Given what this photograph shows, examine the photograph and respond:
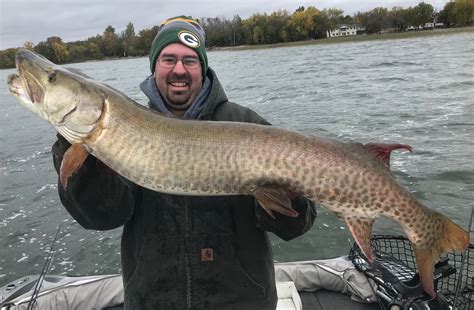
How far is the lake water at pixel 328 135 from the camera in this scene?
6344mm

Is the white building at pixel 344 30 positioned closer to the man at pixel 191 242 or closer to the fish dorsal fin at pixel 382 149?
the fish dorsal fin at pixel 382 149

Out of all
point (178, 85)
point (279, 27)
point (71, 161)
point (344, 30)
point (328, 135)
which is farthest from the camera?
point (344, 30)

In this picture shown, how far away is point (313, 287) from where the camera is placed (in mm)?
3910

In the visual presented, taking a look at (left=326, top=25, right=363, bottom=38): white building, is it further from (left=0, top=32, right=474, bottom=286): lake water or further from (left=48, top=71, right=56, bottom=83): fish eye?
(left=48, top=71, right=56, bottom=83): fish eye

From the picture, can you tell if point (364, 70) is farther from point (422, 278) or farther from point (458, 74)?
point (422, 278)

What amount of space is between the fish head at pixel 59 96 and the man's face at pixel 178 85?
57 centimetres

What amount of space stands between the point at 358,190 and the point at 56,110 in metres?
1.52

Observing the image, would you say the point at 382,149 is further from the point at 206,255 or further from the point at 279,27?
the point at 279,27

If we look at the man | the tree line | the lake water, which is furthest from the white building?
the man

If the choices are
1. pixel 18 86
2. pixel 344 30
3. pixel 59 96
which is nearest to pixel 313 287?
pixel 59 96

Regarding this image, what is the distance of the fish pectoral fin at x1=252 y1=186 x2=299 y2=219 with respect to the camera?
6.81 feet

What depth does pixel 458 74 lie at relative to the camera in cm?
1744

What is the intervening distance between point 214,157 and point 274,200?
0.36 m

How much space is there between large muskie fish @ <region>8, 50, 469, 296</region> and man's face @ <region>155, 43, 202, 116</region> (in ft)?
1.54
